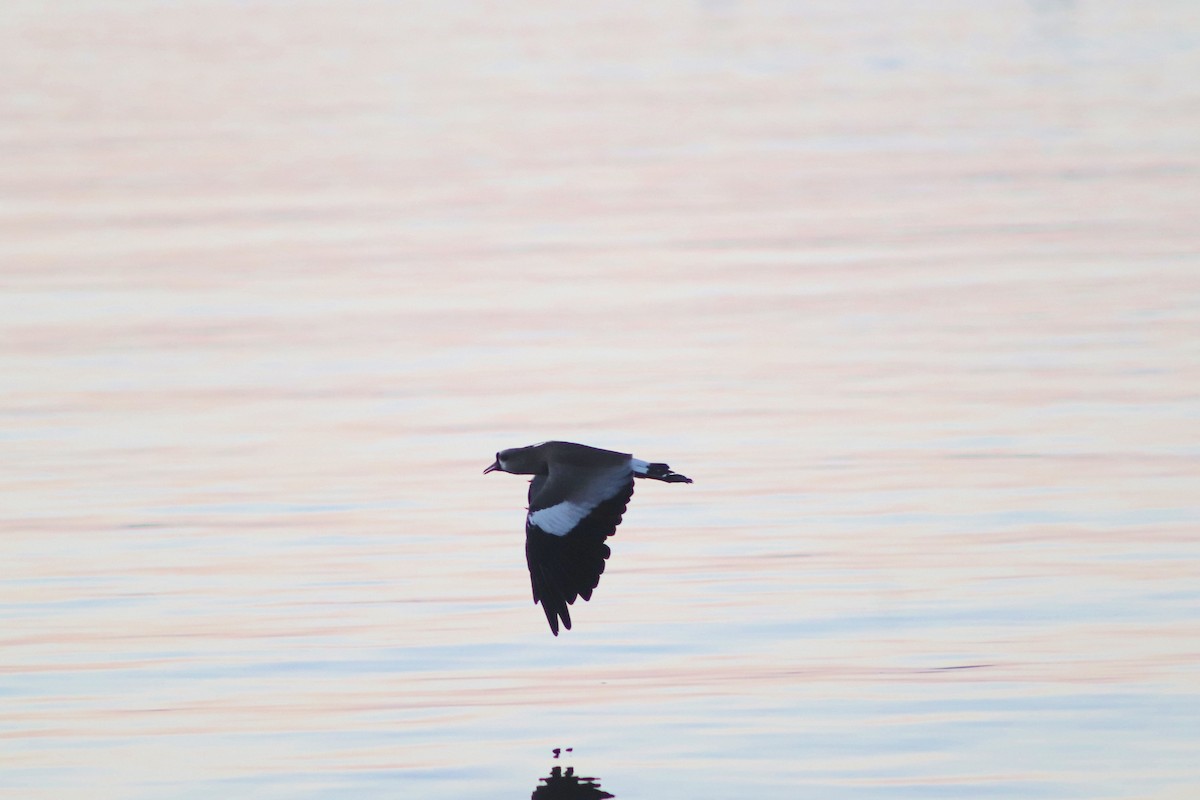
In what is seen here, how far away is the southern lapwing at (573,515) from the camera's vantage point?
862 cm

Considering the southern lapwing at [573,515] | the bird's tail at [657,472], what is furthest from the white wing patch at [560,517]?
the bird's tail at [657,472]

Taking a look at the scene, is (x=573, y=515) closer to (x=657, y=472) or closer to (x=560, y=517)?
(x=560, y=517)

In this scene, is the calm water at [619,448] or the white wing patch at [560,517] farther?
the white wing patch at [560,517]

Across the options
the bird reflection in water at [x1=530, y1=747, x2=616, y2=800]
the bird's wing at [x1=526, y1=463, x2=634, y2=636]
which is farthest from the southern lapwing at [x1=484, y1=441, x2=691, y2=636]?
the bird reflection in water at [x1=530, y1=747, x2=616, y2=800]

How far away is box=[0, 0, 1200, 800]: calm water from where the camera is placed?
8.06 meters

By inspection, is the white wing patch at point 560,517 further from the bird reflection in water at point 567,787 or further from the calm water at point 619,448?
the bird reflection in water at point 567,787

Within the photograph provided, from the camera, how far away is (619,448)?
1224 cm

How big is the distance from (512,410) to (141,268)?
19.6 feet

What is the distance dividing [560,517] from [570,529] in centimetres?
8

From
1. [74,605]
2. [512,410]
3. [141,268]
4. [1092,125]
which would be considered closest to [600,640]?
[74,605]

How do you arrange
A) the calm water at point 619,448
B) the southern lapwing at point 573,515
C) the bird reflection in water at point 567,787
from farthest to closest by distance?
the southern lapwing at point 573,515 → the calm water at point 619,448 → the bird reflection in water at point 567,787

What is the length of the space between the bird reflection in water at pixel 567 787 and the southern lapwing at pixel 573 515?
3.32 feet

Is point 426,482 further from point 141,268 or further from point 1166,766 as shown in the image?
point 141,268

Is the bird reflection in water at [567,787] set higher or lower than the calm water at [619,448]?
lower
